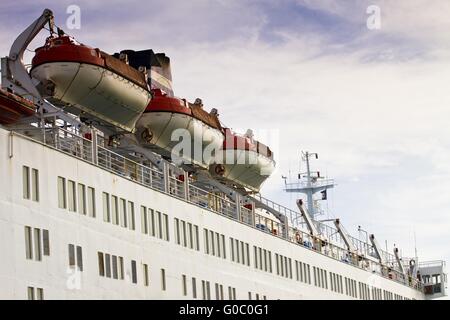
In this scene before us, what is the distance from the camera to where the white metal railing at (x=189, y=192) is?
49.0 m

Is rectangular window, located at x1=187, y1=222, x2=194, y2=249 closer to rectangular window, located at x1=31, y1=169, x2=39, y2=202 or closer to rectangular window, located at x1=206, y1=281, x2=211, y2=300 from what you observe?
rectangular window, located at x1=206, y1=281, x2=211, y2=300

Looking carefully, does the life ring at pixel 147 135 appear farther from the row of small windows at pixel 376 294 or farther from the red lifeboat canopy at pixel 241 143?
the row of small windows at pixel 376 294

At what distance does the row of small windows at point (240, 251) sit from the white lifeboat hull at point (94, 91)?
965 centimetres

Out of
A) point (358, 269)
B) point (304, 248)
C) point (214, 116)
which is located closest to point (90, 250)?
point (214, 116)

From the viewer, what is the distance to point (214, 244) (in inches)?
2320

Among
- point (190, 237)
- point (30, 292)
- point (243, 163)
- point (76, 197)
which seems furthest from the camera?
point (243, 163)

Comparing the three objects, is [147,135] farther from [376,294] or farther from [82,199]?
[376,294]

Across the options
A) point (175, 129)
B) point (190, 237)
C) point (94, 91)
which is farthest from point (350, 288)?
point (94, 91)

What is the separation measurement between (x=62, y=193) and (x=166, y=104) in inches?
570

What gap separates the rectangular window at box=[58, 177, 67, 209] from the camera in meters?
46.0

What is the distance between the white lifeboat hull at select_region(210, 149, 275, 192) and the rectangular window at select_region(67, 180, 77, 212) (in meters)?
21.4

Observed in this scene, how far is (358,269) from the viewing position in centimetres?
8138

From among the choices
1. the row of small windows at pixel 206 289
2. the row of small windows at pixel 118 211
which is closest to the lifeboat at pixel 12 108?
the row of small windows at pixel 118 211

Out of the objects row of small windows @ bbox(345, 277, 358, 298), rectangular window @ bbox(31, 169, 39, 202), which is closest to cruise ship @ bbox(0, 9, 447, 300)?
rectangular window @ bbox(31, 169, 39, 202)
